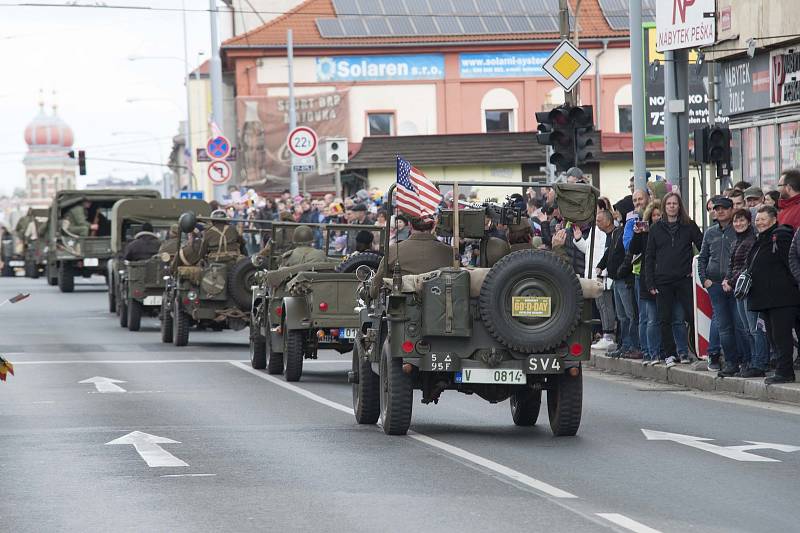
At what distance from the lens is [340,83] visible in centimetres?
7338

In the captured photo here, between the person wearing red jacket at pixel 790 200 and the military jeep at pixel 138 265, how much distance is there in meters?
12.7

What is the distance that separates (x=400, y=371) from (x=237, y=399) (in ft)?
13.9

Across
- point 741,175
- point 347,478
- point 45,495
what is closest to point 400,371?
point 347,478

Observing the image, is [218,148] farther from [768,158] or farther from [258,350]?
[258,350]

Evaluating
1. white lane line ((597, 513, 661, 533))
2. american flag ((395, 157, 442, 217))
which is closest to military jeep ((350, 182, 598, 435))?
american flag ((395, 157, 442, 217))

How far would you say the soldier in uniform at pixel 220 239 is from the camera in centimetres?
2558

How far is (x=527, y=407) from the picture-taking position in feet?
46.9

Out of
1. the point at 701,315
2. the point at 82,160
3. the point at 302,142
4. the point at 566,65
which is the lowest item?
the point at 701,315

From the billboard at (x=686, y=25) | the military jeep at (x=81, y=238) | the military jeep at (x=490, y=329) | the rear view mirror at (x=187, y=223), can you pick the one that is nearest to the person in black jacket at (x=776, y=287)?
the military jeep at (x=490, y=329)

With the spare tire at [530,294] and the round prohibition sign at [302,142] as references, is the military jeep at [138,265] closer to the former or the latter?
the round prohibition sign at [302,142]

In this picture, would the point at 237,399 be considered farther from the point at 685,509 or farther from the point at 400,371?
the point at 685,509

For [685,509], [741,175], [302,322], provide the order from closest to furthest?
[685,509] → [302,322] → [741,175]

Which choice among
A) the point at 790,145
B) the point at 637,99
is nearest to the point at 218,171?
the point at 790,145

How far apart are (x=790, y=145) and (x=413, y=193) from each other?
550 inches
